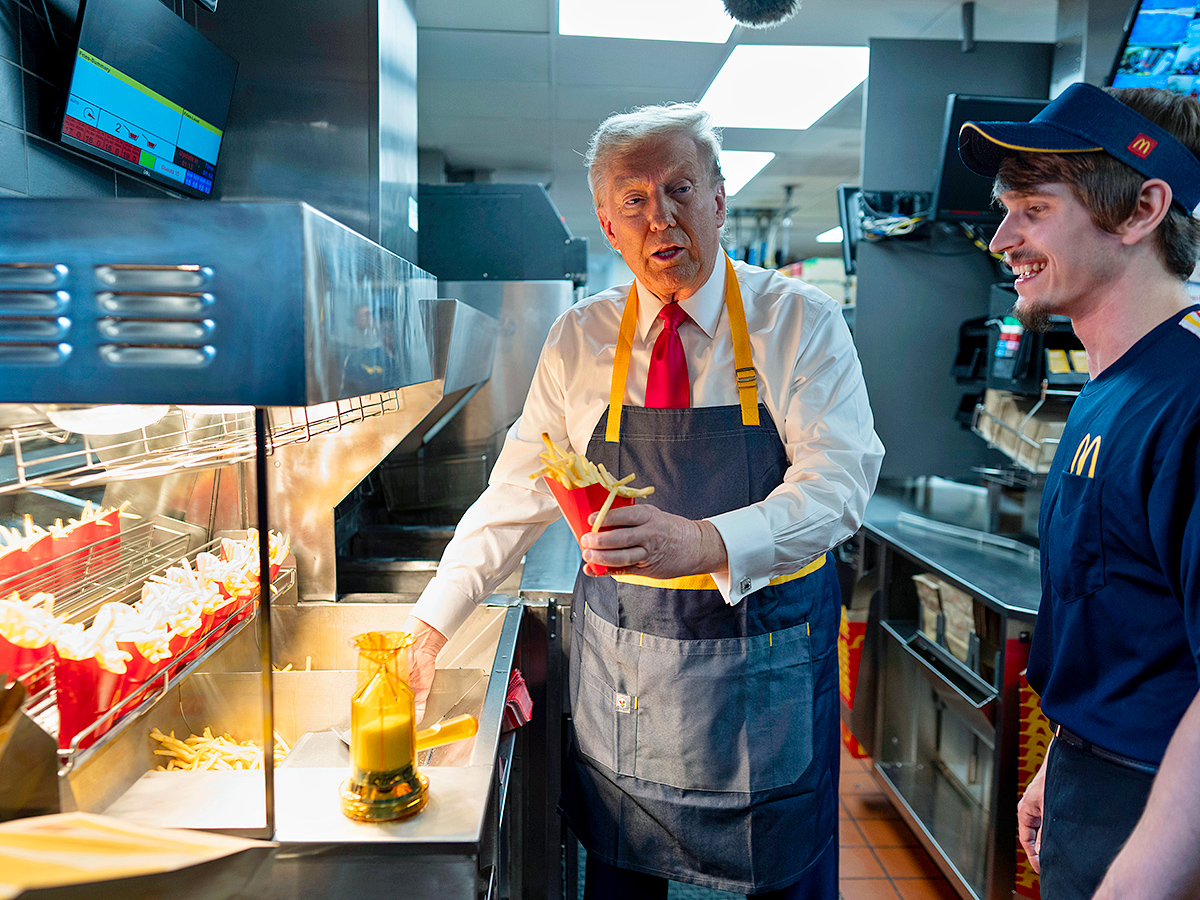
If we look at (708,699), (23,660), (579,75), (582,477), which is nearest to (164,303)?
(23,660)

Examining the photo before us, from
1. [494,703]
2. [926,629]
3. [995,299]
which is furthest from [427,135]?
[494,703]

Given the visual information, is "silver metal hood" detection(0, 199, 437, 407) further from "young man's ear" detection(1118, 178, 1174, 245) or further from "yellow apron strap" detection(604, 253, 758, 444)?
"young man's ear" detection(1118, 178, 1174, 245)

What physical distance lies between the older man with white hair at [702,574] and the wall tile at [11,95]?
1.04 m

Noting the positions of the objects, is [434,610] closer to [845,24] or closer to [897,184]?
[897,184]

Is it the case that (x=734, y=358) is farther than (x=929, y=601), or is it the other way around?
(x=929, y=601)

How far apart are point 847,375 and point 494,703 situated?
87cm

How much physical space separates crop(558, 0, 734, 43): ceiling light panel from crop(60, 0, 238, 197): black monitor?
6.06 feet

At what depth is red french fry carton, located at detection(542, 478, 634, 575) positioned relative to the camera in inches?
41.8

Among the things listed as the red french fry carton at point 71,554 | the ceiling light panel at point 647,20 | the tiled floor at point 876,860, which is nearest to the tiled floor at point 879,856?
the tiled floor at point 876,860

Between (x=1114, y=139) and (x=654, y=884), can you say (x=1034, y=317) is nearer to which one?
(x=1114, y=139)

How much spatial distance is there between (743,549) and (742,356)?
42 centimetres

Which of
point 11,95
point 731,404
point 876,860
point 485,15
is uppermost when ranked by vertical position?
point 485,15

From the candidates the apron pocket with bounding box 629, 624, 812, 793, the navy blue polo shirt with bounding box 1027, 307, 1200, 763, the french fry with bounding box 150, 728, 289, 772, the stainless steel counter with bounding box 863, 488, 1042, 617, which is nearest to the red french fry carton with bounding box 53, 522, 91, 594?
the french fry with bounding box 150, 728, 289, 772

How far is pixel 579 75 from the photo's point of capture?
4.02 metres
